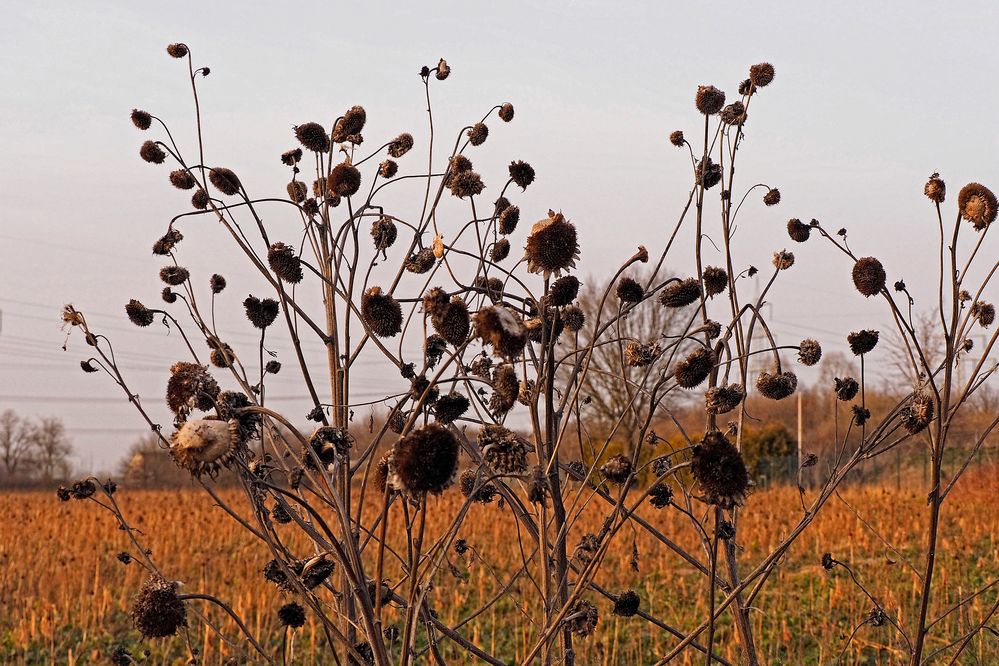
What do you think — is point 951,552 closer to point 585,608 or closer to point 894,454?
point 585,608

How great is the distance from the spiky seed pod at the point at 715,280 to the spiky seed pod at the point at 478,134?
90 centimetres

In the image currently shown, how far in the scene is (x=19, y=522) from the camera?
14.3m

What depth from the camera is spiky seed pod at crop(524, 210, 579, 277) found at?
2170mm

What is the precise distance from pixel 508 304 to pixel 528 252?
0.13 meters

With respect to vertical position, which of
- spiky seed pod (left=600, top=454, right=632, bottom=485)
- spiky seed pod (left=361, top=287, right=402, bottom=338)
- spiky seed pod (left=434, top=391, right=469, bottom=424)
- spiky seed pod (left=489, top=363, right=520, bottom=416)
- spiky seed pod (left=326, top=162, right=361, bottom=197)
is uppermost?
spiky seed pod (left=326, top=162, right=361, bottom=197)

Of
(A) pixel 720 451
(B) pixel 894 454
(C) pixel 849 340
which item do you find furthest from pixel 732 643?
(B) pixel 894 454

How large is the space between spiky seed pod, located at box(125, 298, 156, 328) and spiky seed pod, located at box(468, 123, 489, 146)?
1222 mm

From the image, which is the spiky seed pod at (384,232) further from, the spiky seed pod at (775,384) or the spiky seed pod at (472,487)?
the spiky seed pod at (775,384)

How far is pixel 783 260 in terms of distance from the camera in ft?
11.7

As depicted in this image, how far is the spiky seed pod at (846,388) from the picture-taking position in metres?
3.20

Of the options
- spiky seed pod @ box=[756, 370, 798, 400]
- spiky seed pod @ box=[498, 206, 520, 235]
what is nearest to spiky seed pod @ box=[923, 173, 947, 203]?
spiky seed pod @ box=[756, 370, 798, 400]

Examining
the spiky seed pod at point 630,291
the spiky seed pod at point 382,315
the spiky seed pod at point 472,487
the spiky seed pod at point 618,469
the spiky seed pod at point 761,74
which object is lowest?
the spiky seed pod at point 472,487

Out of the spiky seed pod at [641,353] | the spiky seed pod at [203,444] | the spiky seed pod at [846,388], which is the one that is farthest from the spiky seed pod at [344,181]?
the spiky seed pod at [846,388]

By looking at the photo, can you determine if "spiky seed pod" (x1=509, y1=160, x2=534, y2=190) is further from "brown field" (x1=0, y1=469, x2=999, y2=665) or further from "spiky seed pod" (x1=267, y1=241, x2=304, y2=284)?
"brown field" (x1=0, y1=469, x2=999, y2=665)
